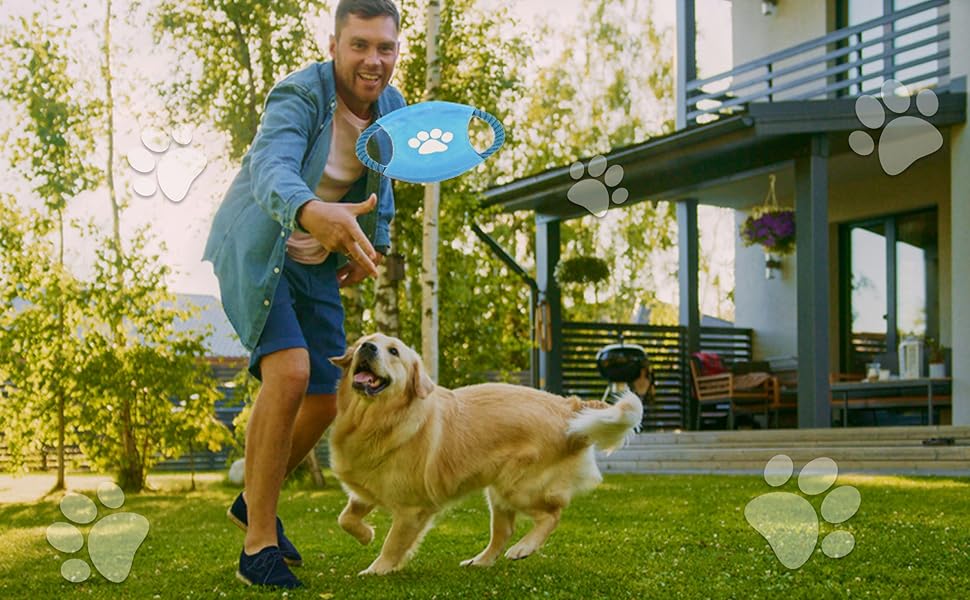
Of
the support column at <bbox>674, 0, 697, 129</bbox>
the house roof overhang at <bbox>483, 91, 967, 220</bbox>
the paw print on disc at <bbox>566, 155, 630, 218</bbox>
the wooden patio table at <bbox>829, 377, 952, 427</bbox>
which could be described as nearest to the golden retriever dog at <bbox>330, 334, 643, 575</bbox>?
the house roof overhang at <bbox>483, 91, 967, 220</bbox>

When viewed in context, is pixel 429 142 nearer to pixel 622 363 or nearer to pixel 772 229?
pixel 622 363

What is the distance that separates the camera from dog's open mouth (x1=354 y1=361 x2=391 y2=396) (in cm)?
346

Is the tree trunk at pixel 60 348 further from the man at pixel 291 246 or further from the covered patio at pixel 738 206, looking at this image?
the man at pixel 291 246

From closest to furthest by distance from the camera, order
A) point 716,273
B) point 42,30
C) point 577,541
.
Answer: point 577,541
point 42,30
point 716,273

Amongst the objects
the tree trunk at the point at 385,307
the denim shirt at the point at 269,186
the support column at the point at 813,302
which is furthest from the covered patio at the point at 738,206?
the denim shirt at the point at 269,186

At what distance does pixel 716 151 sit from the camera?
11.0 meters

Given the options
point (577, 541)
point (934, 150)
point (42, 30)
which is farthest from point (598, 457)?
point (42, 30)

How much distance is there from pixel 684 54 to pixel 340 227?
37.0 feet

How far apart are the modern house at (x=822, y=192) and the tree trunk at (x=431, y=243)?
2.84 meters

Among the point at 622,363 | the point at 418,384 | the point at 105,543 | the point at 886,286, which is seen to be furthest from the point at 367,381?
the point at 886,286

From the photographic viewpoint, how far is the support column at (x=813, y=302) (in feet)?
32.4

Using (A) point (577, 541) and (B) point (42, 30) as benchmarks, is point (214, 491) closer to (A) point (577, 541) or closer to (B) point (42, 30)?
(B) point (42, 30)

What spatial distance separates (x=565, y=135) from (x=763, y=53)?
11.2 m

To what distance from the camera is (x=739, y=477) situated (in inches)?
329
